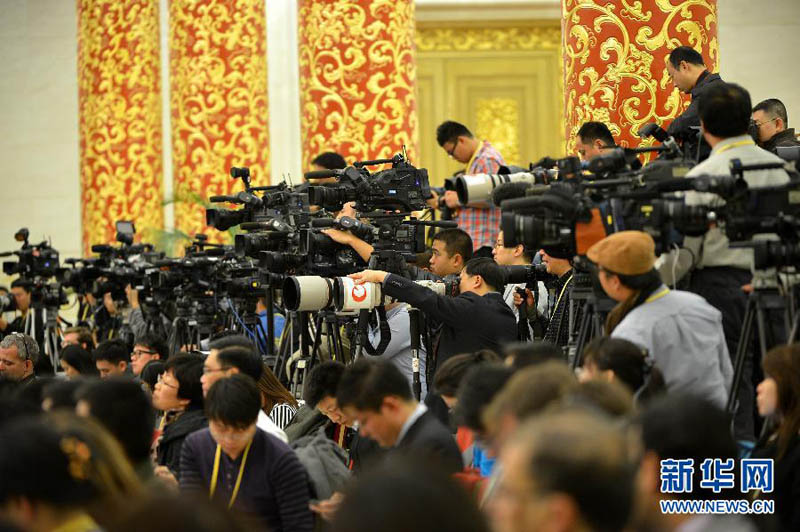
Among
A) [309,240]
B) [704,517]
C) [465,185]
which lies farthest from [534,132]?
[704,517]

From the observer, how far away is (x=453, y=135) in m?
9.00

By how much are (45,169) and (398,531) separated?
52.2 ft

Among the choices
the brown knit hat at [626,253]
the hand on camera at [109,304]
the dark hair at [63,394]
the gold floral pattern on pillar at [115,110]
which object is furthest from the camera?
the gold floral pattern on pillar at [115,110]

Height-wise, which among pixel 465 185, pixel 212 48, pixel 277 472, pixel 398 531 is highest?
pixel 212 48

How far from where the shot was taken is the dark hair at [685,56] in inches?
265

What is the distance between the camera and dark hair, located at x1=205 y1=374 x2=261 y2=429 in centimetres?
512

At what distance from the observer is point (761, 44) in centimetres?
1641

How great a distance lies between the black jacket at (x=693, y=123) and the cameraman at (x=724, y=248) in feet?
1.68

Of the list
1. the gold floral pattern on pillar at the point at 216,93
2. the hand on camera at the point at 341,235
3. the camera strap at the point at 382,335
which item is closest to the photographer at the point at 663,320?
the camera strap at the point at 382,335

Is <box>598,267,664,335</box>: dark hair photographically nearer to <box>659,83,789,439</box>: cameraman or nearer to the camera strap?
<box>659,83,789,439</box>: cameraman

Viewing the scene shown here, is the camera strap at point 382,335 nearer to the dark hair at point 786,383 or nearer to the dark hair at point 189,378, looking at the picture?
the dark hair at point 189,378

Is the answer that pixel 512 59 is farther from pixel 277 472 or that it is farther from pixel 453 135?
pixel 277 472

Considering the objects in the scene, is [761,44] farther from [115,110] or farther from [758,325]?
[758,325]

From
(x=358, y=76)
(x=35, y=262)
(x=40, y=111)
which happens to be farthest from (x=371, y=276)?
(x=40, y=111)
